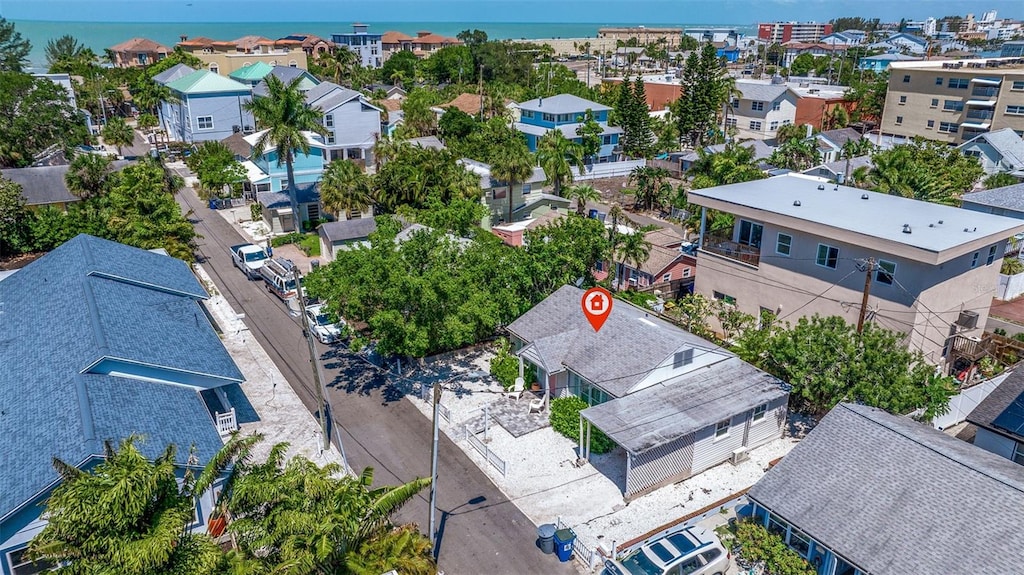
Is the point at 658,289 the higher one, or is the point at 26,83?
the point at 26,83

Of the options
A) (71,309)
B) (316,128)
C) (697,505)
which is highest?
(316,128)

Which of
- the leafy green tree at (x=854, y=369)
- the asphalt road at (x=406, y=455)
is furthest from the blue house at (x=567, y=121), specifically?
the leafy green tree at (x=854, y=369)

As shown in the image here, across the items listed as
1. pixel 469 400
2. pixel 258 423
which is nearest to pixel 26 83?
pixel 258 423

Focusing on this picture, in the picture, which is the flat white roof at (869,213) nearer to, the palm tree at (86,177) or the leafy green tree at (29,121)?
the palm tree at (86,177)

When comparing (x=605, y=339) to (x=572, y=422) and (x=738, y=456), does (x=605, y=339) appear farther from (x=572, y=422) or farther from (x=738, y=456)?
(x=738, y=456)

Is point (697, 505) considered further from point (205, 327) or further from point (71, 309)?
point (71, 309)

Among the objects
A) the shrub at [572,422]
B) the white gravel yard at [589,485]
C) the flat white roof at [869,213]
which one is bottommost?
the white gravel yard at [589,485]

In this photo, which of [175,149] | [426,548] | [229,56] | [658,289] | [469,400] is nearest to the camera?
[426,548]
